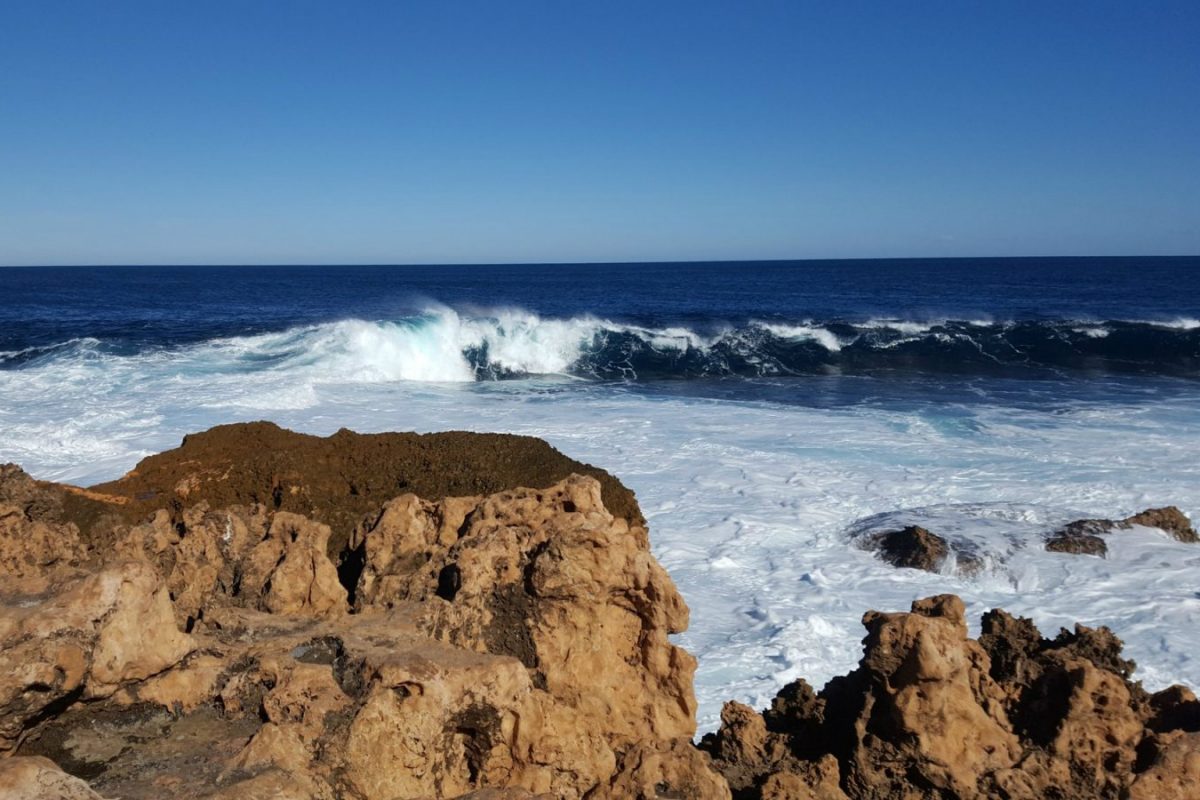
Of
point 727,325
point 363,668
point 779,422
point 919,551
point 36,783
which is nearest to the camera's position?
point 36,783

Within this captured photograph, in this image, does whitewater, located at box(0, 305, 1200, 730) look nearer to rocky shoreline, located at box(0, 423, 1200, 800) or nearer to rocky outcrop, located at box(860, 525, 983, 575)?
rocky outcrop, located at box(860, 525, 983, 575)

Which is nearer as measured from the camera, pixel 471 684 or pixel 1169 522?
pixel 471 684

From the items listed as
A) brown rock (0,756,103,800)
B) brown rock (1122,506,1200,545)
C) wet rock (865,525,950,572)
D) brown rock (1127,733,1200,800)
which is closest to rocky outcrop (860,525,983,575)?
wet rock (865,525,950,572)

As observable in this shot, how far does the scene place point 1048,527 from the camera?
923 centimetres

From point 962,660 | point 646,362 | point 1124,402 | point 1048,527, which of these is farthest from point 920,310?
point 962,660

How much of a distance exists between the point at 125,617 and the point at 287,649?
23.0 inches

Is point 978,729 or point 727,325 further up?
point 978,729

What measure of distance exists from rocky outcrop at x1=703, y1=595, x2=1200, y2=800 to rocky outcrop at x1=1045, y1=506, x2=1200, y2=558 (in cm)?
529

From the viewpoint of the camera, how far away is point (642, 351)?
29.9 m

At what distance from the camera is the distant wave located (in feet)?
82.7

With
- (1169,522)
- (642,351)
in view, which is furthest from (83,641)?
(642,351)

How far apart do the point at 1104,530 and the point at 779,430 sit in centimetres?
629

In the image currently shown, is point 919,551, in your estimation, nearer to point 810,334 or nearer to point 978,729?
point 978,729

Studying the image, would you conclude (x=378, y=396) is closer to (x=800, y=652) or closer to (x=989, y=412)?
(x=989, y=412)
